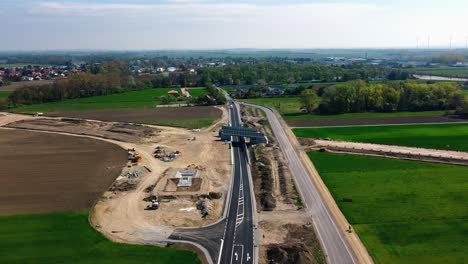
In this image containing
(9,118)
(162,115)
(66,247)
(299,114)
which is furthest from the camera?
(162,115)

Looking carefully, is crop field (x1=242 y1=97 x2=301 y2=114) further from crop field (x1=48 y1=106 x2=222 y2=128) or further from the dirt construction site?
the dirt construction site

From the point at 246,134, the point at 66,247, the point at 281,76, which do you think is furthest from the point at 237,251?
the point at 281,76

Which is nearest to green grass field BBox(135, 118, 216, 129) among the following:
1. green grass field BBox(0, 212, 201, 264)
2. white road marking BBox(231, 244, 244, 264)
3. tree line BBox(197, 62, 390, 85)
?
green grass field BBox(0, 212, 201, 264)

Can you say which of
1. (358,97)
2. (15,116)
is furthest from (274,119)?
(15,116)

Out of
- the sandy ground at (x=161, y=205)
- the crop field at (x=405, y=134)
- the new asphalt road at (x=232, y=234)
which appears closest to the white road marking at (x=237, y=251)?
the new asphalt road at (x=232, y=234)

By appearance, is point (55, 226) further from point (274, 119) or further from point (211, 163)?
point (274, 119)

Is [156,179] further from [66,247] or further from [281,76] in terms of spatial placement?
[281,76]
